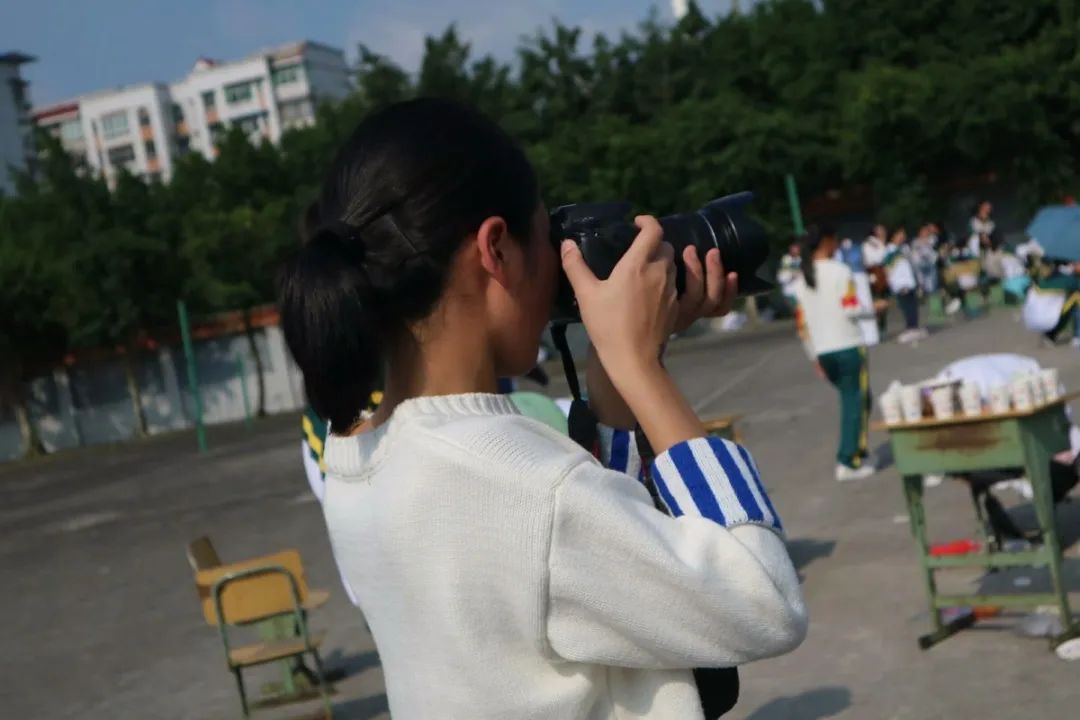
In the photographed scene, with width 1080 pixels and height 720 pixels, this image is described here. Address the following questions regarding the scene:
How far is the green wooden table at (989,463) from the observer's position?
556cm

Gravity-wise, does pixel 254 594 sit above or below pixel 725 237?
below

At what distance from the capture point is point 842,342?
973cm

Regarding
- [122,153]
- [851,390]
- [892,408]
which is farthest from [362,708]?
[122,153]

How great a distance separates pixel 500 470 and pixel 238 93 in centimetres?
10013

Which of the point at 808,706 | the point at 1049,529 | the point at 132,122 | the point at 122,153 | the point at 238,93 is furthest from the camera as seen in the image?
the point at 122,153

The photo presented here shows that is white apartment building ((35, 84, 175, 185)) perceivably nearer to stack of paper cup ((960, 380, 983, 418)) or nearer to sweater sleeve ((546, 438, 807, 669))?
stack of paper cup ((960, 380, 983, 418))

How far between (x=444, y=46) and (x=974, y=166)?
14586 mm

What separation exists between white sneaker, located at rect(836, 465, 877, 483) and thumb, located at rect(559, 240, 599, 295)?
8583 mm

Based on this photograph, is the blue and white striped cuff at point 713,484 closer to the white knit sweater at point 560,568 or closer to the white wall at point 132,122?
the white knit sweater at point 560,568

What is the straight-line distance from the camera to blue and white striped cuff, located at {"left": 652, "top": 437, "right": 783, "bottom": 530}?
153 centimetres

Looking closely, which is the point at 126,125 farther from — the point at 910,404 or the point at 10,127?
the point at 910,404

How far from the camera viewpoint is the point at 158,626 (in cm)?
929

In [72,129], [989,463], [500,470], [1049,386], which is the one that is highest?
[72,129]

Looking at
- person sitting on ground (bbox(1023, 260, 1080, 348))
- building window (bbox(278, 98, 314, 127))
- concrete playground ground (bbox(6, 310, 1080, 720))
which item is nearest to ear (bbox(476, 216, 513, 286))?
concrete playground ground (bbox(6, 310, 1080, 720))
